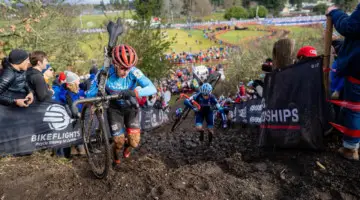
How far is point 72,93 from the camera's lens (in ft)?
21.2

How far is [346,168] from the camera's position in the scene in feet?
13.0

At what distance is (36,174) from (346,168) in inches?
190

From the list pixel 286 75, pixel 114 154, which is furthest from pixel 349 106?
pixel 114 154

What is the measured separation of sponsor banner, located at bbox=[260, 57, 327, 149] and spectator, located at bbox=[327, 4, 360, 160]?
0.32 meters

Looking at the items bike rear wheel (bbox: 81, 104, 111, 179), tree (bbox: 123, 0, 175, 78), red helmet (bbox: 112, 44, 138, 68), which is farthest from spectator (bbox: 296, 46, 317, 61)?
tree (bbox: 123, 0, 175, 78)

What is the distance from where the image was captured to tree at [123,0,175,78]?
1953cm

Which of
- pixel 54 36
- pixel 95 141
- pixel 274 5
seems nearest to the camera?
pixel 95 141

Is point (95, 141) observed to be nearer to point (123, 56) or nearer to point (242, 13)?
point (123, 56)

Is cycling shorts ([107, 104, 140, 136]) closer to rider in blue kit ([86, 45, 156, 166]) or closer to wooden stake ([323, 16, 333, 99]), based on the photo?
rider in blue kit ([86, 45, 156, 166])

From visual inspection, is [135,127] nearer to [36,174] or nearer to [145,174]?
[145,174]

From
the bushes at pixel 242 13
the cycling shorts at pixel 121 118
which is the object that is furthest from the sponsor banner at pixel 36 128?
the bushes at pixel 242 13

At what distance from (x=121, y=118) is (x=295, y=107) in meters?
2.98

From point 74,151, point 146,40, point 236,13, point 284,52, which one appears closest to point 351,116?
point 284,52

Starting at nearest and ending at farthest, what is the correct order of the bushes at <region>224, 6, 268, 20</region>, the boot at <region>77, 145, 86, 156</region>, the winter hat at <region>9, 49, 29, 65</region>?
the winter hat at <region>9, 49, 29, 65</region>
the boot at <region>77, 145, 86, 156</region>
the bushes at <region>224, 6, 268, 20</region>
